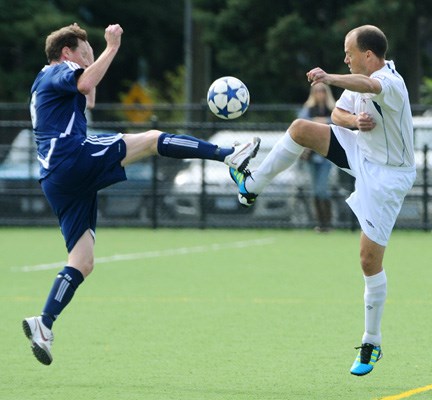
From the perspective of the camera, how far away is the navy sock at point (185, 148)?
8891mm

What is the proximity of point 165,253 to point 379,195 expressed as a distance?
9.09 meters

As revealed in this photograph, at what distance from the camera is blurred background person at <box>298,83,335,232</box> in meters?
19.9

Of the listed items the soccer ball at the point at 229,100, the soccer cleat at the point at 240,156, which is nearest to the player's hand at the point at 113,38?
the soccer cleat at the point at 240,156

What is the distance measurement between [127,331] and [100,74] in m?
2.98

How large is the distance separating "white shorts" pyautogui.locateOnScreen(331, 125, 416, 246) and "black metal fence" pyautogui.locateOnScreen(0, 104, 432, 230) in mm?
12233

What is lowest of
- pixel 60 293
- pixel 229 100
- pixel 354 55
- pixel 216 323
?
pixel 216 323

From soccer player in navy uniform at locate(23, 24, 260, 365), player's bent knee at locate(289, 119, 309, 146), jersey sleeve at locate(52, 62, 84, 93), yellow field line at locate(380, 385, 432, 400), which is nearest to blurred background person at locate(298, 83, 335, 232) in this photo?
player's bent knee at locate(289, 119, 309, 146)

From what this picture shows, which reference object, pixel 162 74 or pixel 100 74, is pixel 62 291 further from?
pixel 162 74

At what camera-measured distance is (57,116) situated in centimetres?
873

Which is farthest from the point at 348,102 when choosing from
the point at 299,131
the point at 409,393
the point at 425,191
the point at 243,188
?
the point at 425,191

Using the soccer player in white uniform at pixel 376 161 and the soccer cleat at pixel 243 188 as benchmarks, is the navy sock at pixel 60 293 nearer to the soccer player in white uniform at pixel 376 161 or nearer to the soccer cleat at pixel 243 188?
the soccer cleat at pixel 243 188

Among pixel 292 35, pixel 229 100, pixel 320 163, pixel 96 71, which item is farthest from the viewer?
pixel 292 35

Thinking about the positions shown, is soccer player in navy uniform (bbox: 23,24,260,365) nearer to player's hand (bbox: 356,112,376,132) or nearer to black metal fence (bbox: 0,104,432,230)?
player's hand (bbox: 356,112,376,132)

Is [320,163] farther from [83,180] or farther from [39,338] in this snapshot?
[39,338]
